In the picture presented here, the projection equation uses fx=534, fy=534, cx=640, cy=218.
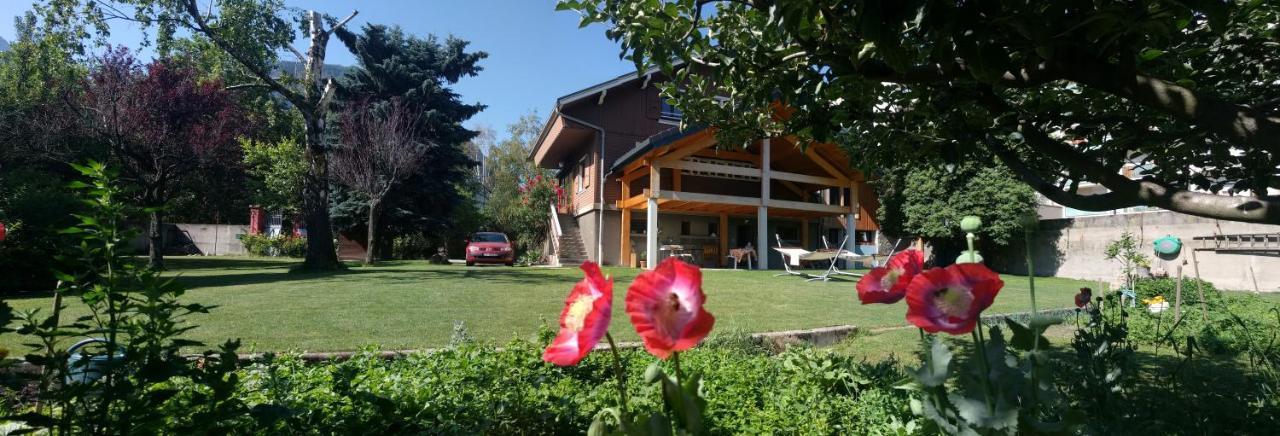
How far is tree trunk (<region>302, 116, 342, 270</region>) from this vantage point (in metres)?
13.1

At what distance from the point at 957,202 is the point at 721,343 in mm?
17660

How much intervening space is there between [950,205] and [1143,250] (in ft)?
16.9

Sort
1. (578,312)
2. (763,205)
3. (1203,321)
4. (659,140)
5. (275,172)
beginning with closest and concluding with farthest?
1. (578,312)
2. (1203,321)
3. (659,140)
4. (763,205)
5. (275,172)

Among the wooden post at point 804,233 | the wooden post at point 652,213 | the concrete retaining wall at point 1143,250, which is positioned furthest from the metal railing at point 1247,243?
the wooden post at point 804,233

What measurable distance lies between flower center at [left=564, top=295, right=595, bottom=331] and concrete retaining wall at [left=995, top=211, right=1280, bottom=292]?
42.2ft

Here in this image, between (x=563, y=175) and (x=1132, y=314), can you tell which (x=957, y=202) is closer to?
(x=1132, y=314)

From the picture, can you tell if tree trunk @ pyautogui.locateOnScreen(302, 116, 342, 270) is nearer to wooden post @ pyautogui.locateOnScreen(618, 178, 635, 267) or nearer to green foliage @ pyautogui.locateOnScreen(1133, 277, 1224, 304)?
wooden post @ pyautogui.locateOnScreen(618, 178, 635, 267)

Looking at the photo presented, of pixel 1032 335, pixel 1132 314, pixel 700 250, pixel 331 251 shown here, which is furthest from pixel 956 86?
pixel 700 250

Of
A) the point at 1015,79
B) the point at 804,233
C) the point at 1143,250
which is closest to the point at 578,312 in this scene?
the point at 1015,79

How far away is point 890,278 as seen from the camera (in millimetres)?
971

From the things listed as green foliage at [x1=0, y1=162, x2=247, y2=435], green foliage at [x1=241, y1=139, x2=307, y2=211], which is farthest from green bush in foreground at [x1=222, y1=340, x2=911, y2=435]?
green foliage at [x1=241, y1=139, x2=307, y2=211]

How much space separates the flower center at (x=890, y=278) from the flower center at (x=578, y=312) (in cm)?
57

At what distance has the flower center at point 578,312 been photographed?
0.66 metres

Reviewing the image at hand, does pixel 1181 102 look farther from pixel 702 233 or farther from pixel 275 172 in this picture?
pixel 275 172
